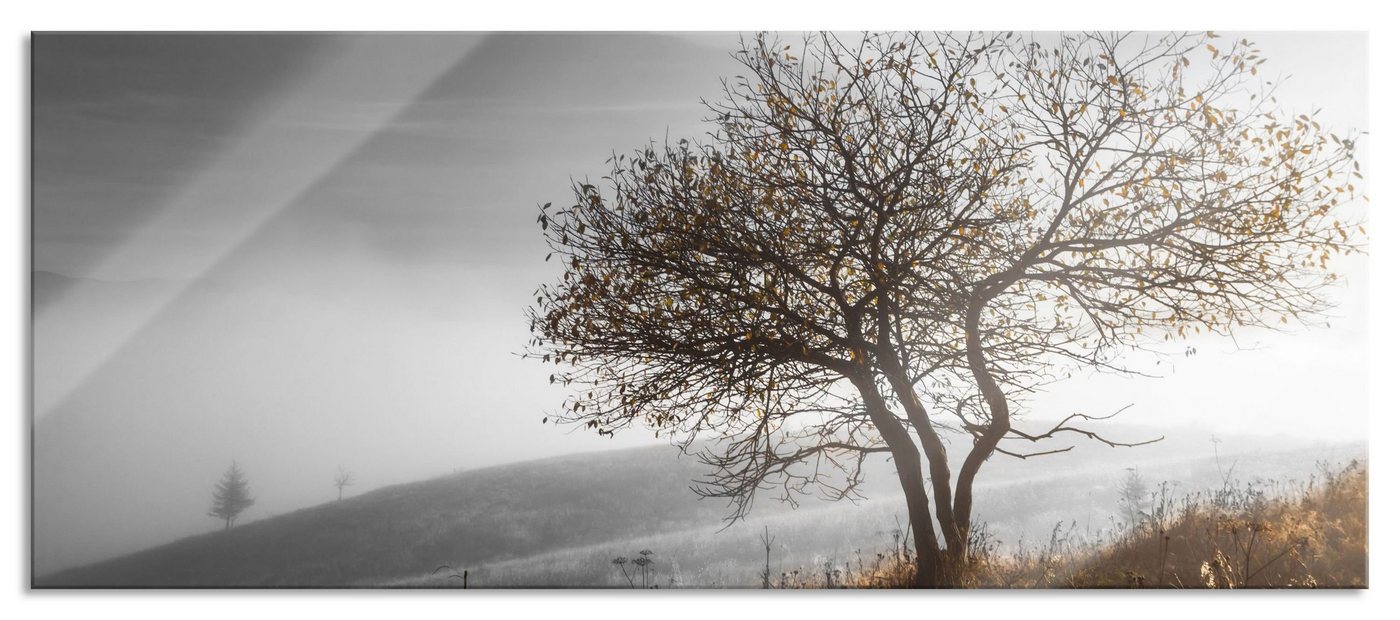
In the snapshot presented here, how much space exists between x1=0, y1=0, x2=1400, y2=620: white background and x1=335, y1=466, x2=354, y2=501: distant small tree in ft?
2.46

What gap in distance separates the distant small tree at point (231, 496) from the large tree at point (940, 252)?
7.71ft

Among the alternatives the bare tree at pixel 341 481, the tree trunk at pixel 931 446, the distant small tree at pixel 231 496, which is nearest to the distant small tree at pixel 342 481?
the bare tree at pixel 341 481

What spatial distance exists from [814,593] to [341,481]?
3.38m

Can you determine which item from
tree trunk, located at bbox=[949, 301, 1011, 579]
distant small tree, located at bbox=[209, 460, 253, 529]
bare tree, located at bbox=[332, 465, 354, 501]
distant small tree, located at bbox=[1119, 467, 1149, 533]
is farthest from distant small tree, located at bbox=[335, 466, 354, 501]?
distant small tree, located at bbox=[1119, 467, 1149, 533]

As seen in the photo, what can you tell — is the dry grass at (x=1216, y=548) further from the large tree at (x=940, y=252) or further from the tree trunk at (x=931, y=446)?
the large tree at (x=940, y=252)

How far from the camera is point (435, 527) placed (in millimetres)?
8180

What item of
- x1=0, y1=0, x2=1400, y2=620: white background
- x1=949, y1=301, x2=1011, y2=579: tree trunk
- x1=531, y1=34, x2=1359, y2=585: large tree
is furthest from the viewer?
x1=0, y1=0, x2=1400, y2=620: white background

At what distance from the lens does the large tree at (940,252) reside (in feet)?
25.5

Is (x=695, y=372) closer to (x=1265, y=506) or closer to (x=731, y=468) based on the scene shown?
(x=731, y=468)

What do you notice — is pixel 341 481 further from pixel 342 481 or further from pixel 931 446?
pixel 931 446

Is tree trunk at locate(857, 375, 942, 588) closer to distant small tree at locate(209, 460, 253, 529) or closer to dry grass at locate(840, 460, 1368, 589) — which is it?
dry grass at locate(840, 460, 1368, 589)

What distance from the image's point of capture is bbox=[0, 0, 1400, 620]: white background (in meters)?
8.13
